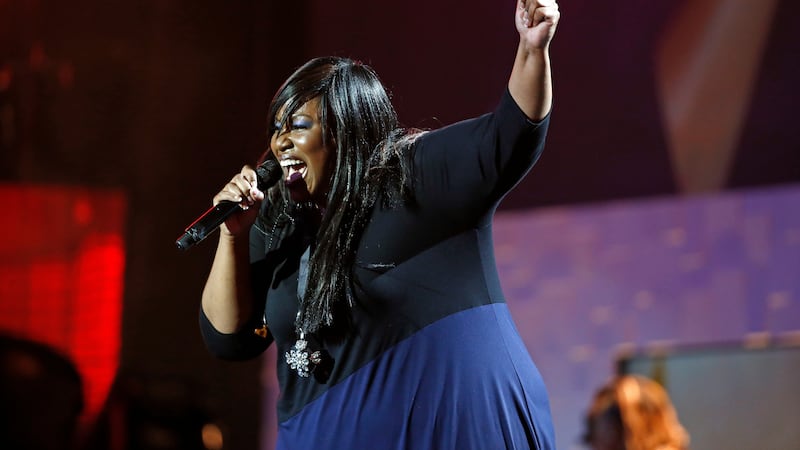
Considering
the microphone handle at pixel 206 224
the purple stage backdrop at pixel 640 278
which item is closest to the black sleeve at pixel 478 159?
the microphone handle at pixel 206 224

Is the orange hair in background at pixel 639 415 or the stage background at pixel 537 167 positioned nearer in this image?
the orange hair in background at pixel 639 415

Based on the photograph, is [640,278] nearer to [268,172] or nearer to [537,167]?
[537,167]

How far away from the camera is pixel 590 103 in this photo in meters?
3.65

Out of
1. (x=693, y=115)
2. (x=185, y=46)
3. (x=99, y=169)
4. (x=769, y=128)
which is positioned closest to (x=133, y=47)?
(x=185, y=46)

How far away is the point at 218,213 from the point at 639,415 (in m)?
2.06

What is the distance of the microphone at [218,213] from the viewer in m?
1.49

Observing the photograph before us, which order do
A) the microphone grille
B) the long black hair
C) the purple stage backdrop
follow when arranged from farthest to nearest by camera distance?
the purple stage backdrop → the microphone grille → the long black hair

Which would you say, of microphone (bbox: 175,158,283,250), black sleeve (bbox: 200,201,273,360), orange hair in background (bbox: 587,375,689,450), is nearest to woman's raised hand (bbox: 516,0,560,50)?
microphone (bbox: 175,158,283,250)

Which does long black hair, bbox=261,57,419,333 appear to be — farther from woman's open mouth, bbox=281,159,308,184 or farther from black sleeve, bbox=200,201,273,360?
black sleeve, bbox=200,201,273,360

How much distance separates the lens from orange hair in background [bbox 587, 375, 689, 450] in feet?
10.4

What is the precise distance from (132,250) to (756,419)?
2.25 m

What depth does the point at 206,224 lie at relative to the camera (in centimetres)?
150

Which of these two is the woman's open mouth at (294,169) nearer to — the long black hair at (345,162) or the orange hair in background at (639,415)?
the long black hair at (345,162)

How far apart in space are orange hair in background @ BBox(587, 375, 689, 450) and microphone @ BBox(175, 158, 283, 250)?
195 centimetres
